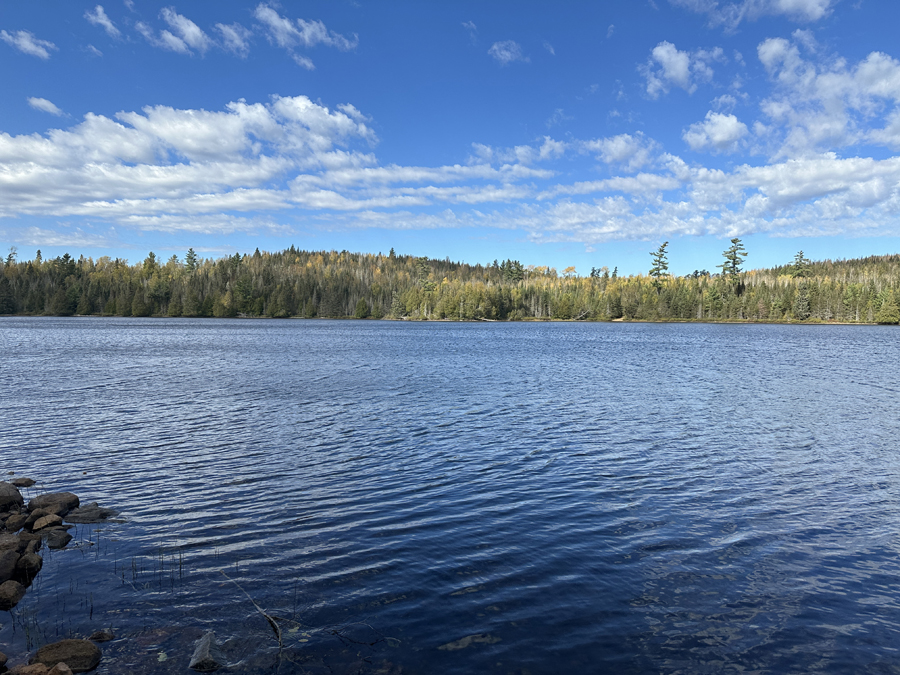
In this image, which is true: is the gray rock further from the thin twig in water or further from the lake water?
the thin twig in water

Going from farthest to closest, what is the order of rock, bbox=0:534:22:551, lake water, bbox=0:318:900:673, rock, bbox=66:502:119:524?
rock, bbox=66:502:119:524
rock, bbox=0:534:22:551
lake water, bbox=0:318:900:673

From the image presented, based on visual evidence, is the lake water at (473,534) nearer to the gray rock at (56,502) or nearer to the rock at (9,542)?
the rock at (9,542)

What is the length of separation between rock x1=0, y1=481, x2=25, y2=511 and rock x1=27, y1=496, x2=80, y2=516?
0.35 metres

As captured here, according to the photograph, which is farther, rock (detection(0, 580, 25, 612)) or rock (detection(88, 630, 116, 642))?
rock (detection(0, 580, 25, 612))

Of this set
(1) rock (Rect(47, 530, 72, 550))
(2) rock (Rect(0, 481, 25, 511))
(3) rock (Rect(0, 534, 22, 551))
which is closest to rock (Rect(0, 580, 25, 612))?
(3) rock (Rect(0, 534, 22, 551))

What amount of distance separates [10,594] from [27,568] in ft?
4.02

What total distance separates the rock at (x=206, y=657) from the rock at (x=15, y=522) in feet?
30.3

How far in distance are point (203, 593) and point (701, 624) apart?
10.2 m

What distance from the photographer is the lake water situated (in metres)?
9.77

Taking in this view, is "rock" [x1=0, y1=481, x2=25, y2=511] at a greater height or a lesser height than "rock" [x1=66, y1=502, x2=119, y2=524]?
greater

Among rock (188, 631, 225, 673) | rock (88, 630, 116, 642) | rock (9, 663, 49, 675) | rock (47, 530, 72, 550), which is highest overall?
rock (9, 663, 49, 675)

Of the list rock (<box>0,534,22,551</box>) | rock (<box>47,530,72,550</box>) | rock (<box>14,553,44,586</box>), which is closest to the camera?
rock (<box>14,553,44,586</box>)

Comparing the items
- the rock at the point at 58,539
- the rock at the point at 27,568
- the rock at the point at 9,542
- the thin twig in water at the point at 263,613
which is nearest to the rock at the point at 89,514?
the rock at the point at 58,539

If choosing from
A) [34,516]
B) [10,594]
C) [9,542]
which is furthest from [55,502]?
[10,594]
